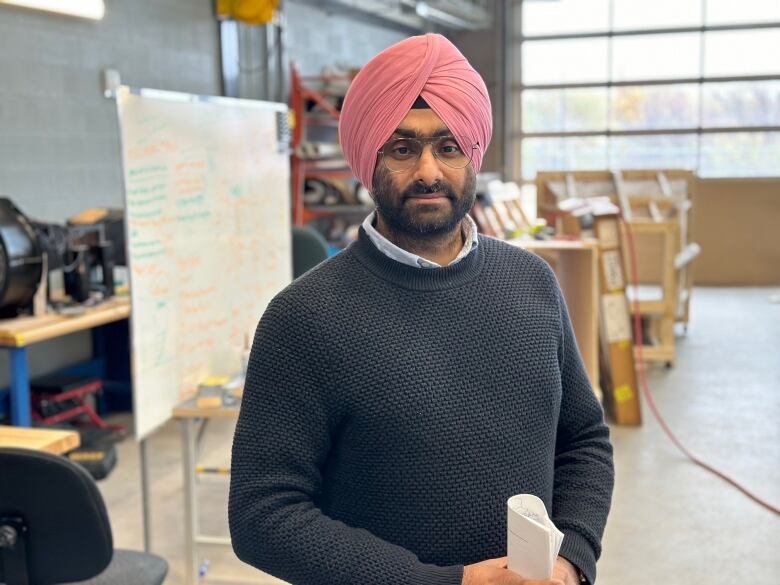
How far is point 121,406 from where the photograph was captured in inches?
219

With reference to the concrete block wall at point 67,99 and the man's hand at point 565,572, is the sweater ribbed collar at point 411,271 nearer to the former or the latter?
the man's hand at point 565,572

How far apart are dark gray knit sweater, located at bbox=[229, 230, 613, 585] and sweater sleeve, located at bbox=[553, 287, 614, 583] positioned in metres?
0.01

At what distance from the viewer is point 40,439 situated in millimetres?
2291

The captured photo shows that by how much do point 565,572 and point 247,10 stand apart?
6.09 metres

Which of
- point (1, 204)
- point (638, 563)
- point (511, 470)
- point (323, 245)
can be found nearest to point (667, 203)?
point (323, 245)

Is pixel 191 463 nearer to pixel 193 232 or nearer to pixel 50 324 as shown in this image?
pixel 193 232

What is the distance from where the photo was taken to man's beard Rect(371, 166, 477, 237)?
4.12 ft

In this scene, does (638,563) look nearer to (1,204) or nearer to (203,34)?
(1,204)

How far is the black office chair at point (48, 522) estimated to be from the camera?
5.70 feet

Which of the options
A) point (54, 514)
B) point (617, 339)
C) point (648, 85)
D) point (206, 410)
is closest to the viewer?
point (54, 514)

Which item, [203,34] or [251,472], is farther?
[203,34]

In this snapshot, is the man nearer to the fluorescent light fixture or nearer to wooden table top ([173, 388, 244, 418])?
wooden table top ([173, 388, 244, 418])

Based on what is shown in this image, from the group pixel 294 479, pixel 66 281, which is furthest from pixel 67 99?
pixel 294 479

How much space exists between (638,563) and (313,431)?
8.48 feet
